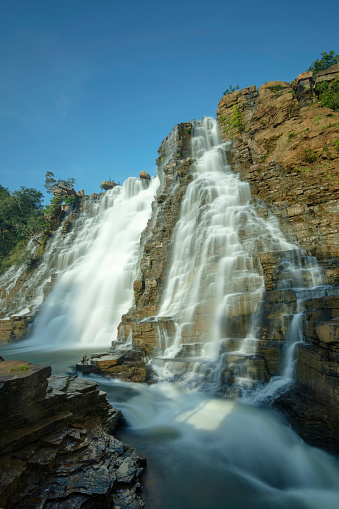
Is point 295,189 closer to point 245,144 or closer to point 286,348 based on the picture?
point 245,144

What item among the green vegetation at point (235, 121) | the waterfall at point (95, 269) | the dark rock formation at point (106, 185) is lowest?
the waterfall at point (95, 269)

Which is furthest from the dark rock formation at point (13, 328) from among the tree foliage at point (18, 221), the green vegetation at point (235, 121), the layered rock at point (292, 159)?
the green vegetation at point (235, 121)

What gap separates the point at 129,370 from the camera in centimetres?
1046

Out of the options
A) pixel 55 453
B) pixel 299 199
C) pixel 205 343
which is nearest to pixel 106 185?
pixel 299 199

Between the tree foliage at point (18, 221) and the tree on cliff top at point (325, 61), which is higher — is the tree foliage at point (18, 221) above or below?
below

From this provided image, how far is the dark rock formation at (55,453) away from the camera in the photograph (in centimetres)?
378

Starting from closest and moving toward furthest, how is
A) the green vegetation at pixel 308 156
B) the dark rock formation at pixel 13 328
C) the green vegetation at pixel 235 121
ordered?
the green vegetation at pixel 308 156, the dark rock formation at pixel 13 328, the green vegetation at pixel 235 121

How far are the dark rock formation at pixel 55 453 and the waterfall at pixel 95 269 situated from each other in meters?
12.9

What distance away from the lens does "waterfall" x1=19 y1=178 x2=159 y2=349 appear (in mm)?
21000

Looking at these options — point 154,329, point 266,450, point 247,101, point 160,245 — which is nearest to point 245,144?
point 247,101

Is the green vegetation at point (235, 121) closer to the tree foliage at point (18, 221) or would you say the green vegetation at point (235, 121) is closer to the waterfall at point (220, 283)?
the waterfall at point (220, 283)

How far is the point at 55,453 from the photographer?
173 inches

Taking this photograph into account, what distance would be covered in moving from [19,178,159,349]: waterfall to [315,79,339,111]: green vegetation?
1986cm

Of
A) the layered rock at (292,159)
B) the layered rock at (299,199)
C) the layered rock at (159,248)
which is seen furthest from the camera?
the layered rock at (292,159)
